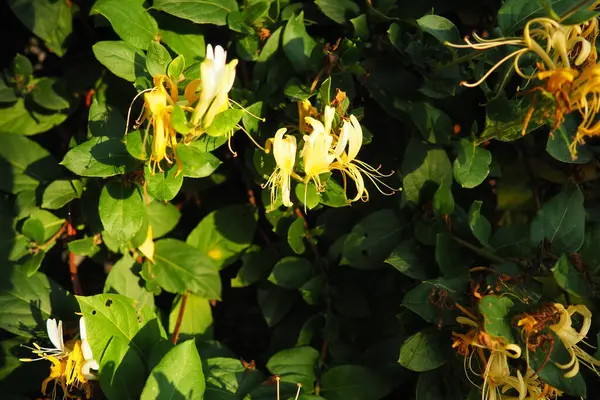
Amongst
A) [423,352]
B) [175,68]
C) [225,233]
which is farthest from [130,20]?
[423,352]

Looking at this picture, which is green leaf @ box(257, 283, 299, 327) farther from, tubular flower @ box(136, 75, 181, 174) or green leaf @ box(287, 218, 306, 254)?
tubular flower @ box(136, 75, 181, 174)

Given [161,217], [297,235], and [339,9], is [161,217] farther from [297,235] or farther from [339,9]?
[339,9]

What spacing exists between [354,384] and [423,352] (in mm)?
148

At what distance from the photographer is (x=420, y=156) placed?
38.7 inches

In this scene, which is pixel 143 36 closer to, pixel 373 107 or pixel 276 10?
pixel 276 10

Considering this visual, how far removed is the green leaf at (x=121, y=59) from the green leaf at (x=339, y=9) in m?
0.29

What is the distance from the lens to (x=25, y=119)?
1.15 meters

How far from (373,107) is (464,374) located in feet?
1.53

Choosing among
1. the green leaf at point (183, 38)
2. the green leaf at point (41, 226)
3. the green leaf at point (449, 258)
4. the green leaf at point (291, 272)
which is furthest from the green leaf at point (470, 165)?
the green leaf at point (41, 226)

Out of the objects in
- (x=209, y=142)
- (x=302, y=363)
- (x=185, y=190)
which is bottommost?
→ (x=302, y=363)

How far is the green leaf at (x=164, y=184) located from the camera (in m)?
0.79

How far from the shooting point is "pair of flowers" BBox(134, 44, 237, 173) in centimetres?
70

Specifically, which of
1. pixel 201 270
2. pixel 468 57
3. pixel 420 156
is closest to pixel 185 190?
pixel 201 270

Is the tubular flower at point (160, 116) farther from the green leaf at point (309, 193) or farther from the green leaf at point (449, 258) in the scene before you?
the green leaf at point (449, 258)
